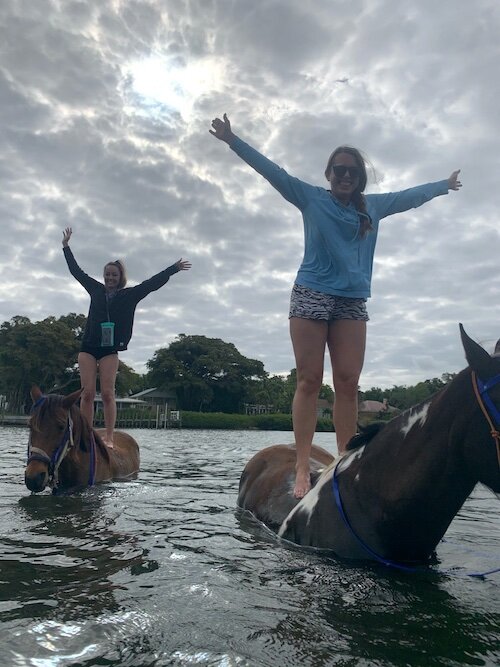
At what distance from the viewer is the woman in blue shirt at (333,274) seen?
4.20 meters

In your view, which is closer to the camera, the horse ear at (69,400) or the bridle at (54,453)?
the bridle at (54,453)

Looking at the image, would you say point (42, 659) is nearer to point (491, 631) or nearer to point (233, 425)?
point (491, 631)

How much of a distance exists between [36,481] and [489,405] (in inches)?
161

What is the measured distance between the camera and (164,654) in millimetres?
1758

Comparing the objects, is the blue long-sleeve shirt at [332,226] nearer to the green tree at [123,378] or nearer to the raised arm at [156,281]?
the raised arm at [156,281]

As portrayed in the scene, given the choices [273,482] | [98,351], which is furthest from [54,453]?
[98,351]

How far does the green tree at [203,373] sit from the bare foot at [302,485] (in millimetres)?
66393

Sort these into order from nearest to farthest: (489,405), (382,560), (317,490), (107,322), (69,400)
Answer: (489,405) → (382,560) → (317,490) → (69,400) → (107,322)

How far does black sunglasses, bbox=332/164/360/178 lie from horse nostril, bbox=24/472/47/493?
145 inches

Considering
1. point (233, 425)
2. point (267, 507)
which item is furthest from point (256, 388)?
point (267, 507)

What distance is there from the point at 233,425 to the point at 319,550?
5780 centimetres

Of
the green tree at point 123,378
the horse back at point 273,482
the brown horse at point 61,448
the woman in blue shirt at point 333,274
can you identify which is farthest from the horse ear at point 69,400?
the green tree at point 123,378

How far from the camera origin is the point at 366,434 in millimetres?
3416

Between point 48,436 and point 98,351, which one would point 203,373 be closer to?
point 98,351
